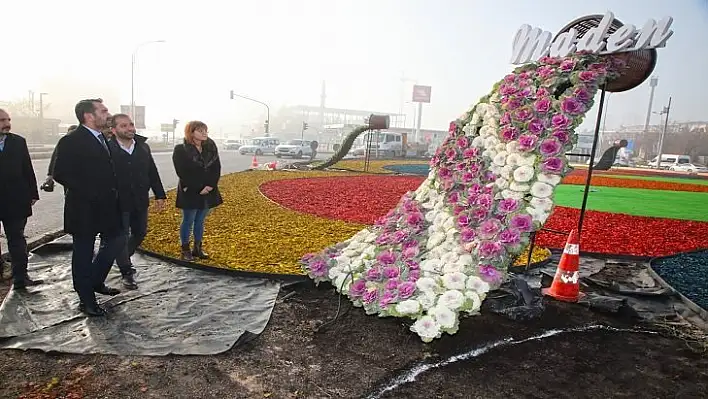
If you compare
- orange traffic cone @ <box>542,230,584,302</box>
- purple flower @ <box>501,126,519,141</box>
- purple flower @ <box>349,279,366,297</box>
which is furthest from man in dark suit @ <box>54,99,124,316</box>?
orange traffic cone @ <box>542,230,584,302</box>

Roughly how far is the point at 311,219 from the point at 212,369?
19.4ft

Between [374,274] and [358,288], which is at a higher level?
[374,274]

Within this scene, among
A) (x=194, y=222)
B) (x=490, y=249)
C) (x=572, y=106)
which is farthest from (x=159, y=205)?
(x=572, y=106)

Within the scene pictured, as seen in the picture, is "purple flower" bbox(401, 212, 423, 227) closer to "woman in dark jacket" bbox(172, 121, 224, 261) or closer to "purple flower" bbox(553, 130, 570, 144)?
"purple flower" bbox(553, 130, 570, 144)

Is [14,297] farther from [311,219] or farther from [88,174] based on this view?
[311,219]

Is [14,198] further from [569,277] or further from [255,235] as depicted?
[569,277]

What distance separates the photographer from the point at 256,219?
881 centimetres

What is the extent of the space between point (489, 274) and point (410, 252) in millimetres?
866

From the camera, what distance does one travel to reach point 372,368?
346 centimetres

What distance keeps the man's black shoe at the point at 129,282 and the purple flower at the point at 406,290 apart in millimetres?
2768

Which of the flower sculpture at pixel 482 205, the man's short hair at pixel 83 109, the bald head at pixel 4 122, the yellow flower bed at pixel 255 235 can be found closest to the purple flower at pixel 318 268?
the flower sculpture at pixel 482 205

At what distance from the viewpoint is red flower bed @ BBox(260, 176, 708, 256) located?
7898 millimetres

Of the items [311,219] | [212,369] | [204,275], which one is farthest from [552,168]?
[311,219]

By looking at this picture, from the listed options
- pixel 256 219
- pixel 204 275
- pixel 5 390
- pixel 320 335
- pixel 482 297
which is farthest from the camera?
pixel 256 219
